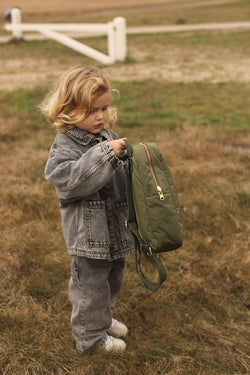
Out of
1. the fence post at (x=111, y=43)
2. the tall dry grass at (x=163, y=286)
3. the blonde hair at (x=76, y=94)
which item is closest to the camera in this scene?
the blonde hair at (x=76, y=94)

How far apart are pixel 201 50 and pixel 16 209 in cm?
897

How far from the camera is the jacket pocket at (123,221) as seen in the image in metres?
1.99

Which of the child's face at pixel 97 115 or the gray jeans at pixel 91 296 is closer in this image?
the child's face at pixel 97 115

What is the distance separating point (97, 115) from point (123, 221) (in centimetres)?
51

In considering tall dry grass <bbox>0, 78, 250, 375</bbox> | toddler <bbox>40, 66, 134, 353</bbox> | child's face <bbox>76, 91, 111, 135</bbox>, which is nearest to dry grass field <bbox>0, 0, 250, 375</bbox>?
tall dry grass <bbox>0, 78, 250, 375</bbox>

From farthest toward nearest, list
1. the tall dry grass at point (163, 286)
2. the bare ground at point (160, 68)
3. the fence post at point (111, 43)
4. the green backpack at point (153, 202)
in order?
the fence post at point (111, 43) → the bare ground at point (160, 68) → the tall dry grass at point (163, 286) → the green backpack at point (153, 202)

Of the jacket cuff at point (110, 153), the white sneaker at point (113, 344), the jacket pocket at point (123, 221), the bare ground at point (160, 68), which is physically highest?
the jacket cuff at point (110, 153)

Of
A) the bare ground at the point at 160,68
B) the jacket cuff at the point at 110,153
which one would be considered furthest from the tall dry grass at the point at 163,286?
the bare ground at the point at 160,68

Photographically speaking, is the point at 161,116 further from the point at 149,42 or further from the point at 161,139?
the point at 149,42

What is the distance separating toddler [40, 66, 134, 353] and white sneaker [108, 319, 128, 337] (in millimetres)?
199

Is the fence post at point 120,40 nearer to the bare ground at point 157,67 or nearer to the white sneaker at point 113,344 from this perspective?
the bare ground at point 157,67

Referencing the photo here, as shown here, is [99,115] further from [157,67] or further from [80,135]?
[157,67]

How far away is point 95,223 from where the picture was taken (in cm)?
189

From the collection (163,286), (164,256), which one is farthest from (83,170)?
(164,256)
